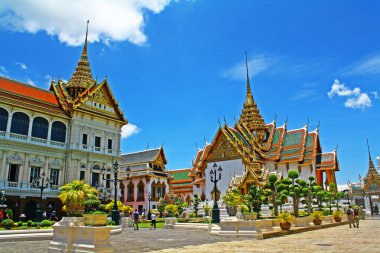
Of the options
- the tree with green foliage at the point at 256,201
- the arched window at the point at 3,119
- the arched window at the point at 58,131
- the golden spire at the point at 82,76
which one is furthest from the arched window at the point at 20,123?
the tree with green foliage at the point at 256,201

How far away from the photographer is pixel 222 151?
42719 mm

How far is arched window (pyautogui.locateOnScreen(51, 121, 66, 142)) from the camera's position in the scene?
32625 mm

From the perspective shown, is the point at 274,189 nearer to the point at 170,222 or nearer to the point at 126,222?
the point at 170,222

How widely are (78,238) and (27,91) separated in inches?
1094

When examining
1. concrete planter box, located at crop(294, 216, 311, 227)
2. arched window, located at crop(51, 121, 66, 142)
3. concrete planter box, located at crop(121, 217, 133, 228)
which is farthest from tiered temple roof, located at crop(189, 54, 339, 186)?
concrete planter box, located at crop(294, 216, 311, 227)

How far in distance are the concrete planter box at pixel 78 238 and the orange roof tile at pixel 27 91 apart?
24609mm

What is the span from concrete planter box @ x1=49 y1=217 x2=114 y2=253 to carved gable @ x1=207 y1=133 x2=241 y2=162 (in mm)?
33122

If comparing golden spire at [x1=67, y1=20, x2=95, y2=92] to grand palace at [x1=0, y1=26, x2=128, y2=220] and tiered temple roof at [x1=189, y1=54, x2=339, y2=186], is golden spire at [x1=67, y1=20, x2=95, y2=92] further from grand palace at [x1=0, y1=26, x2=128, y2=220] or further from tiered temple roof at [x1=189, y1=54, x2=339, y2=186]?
tiered temple roof at [x1=189, y1=54, x2=339, y2=186]

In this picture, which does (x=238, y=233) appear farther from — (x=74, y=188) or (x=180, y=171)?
(x=180, y=171)

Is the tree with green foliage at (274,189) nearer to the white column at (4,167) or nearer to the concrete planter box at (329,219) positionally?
the concrete planter box at (329,219)

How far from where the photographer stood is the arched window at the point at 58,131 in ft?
107

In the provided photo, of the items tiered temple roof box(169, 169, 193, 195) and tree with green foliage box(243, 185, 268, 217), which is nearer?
tree with green foliage box(243, 185, 268, 217)

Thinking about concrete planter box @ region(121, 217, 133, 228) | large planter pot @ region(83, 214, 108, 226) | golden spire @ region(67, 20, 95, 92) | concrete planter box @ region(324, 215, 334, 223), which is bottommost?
concrete planter box @ region(121, 217, 133, 228)

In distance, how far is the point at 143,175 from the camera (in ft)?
163
